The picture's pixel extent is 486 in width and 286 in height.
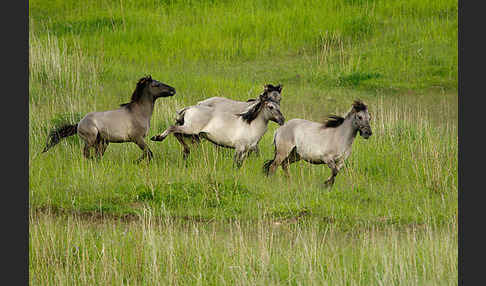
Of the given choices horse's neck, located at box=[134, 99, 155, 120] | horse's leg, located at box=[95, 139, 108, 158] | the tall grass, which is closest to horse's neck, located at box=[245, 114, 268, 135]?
horse's neck, located at box=[134, 99, 155, 120]

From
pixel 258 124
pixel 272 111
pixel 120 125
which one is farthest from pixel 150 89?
pixel 272 111

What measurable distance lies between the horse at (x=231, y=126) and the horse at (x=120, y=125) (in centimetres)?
37

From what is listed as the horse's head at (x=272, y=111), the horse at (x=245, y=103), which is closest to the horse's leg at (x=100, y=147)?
the horse at (x=245, y=103)

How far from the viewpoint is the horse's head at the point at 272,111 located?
11.3 meters

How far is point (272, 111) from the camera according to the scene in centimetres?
1136

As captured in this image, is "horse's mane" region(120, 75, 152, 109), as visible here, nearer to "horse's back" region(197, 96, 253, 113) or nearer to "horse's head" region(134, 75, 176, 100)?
"horse's head" region(134, 75, 176, 100)

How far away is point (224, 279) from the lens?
7.80m

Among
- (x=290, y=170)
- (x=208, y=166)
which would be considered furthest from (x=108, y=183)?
(x=290, y=170)

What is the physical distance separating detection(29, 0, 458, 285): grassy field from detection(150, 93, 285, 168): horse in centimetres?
44

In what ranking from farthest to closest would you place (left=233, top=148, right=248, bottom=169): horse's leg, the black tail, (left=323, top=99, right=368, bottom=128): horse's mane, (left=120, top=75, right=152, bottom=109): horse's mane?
the black tail → (left=120, top=75, right=152, bottom=109): horse's mane → (left=233, top=148, right=248, bottom=169): horse's leg → (left=323, top=99, right=368, bottom=128): horse's mane

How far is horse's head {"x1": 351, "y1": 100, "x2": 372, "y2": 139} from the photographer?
10523 millimetres

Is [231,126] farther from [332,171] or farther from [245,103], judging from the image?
[332,171]

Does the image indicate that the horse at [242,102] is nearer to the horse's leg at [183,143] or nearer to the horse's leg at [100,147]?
the horse's leg at [183,143]

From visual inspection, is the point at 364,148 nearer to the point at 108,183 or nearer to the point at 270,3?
the point at 108,183
